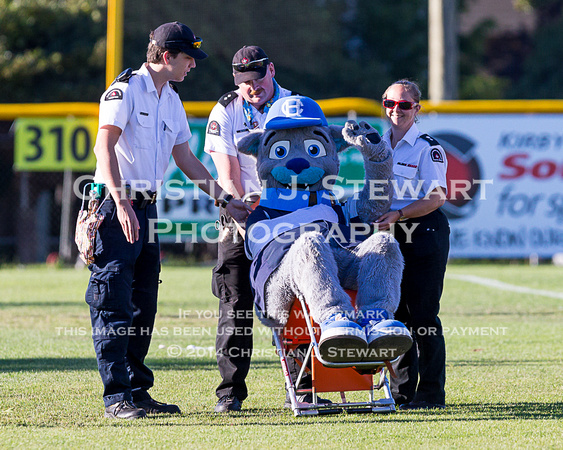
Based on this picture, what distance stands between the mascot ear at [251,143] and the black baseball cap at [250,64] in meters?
0.37

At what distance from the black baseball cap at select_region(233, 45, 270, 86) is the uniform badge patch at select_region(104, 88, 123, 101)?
0.76m

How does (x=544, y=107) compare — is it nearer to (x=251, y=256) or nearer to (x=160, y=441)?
(x=251, y=256)

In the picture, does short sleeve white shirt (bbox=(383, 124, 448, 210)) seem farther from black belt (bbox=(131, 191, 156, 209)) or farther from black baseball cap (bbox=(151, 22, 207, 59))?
black belt (bbox=(131, 191, 156, 209))

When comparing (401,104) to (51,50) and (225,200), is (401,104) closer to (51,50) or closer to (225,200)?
(225,200)

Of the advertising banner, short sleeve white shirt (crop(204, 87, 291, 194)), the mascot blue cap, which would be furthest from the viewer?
the advertising banner

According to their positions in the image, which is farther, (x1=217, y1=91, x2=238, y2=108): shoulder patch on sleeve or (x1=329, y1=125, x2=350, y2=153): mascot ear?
(x1=217, y1=91, x2=238, y2=108): shoulder patch on sleeve

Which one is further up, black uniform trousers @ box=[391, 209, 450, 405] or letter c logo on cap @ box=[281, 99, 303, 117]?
letter c logo on cap @ box=[281, 99, 303, 117]

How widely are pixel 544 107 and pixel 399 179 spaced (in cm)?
1157

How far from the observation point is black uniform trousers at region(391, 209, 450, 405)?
197 inches

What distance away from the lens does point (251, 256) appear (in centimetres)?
488

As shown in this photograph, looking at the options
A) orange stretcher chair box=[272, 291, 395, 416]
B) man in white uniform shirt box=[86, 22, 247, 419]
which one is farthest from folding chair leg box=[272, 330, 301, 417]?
man in white uniform shirt box=[86, 22, 247, 419]

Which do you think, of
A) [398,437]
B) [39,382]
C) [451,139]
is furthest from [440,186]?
[451,139]

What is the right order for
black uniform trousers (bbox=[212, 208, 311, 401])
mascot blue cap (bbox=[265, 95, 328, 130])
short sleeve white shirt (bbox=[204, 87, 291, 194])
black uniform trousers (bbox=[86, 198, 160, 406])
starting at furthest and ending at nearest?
short sleeve white shirt (bbox=[204, 87, 291, 194])
black uniform trousers (bbox=[212, 208, 311, 401])
mascot blue cap (bbox=[265, 95, 328, 130])
black uniform trousers (bbox=[86, 198, 160, 406])

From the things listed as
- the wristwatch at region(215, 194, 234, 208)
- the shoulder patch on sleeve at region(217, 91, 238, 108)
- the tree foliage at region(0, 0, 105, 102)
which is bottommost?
the wristwatch at region(215, 194, 234, 208)
